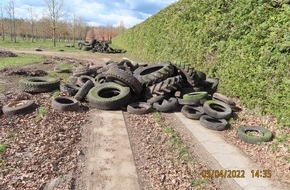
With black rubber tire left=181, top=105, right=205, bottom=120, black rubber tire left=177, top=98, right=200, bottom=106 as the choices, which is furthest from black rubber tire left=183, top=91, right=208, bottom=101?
black rubber tire left=181, top=105, right=205, bottom=120

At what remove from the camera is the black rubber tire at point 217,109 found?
762 centimetres

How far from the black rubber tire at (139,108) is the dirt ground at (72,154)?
0.35 m

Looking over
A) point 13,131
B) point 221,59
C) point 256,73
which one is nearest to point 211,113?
point 256,73

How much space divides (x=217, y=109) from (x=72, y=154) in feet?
15.7

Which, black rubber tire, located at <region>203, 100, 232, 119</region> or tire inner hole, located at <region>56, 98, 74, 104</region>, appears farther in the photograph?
tire inner hole, located at <region>56, 98, 74, 104</region>

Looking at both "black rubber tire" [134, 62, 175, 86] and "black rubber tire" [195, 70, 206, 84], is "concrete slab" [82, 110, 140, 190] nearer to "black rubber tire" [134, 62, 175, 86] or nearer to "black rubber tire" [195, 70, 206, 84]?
"black rubber tire" [134, 62, 175, 86]

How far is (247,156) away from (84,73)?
762 centimetres

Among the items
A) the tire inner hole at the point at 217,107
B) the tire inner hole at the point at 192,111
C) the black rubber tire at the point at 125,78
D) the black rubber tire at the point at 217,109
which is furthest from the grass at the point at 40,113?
the tire inner hole at the point at 217,107

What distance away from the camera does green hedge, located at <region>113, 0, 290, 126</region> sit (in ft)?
21.9

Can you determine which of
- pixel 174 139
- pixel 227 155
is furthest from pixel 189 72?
pixel 227 155

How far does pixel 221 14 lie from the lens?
10211 millimetres

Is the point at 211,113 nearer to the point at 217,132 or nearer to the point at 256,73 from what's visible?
the point at 217,132

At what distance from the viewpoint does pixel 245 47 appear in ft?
26.7

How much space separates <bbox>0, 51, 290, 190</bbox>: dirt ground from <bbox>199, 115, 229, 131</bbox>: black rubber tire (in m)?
0.21
